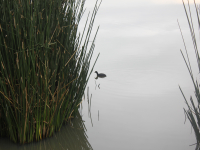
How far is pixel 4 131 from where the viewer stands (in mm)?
1809

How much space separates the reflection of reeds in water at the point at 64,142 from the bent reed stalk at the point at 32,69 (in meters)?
0.05

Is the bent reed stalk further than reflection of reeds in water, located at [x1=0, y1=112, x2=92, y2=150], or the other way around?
reflection of reeds in water, located at [x1=0, y1=112, x2=92, y2=150]

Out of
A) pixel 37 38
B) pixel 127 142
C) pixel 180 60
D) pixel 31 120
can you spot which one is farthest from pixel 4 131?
pixel 180 60

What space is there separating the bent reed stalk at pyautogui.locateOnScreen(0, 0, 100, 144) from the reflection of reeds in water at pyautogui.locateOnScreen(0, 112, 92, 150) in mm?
47

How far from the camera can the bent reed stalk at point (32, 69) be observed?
157 centimetres

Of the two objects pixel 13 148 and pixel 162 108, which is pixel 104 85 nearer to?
pixel 162 108

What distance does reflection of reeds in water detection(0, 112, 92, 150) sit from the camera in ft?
5.74

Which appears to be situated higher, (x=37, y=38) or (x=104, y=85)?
(x=37, y=38)

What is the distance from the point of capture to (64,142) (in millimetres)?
1873

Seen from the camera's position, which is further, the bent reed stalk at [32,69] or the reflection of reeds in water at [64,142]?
the reflection of reeds in water at [64,142]

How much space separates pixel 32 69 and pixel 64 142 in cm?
61

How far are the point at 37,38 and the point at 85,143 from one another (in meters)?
0.83

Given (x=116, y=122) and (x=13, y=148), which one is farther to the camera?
(x=116, y=122)

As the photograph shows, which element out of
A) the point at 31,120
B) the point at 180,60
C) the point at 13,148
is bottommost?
the point at 180,60
